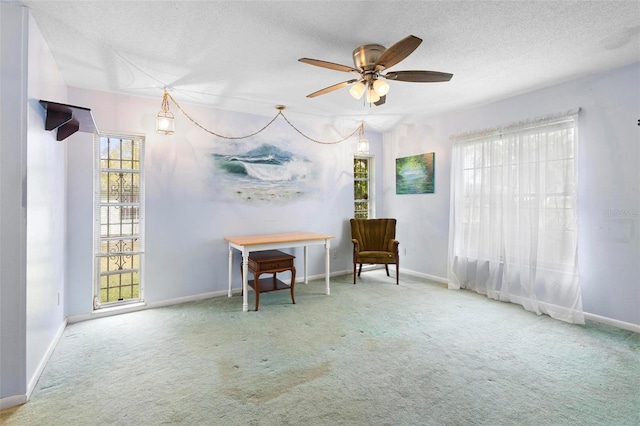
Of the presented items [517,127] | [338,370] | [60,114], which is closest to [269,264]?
[338,370]

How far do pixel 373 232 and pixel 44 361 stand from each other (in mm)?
4151

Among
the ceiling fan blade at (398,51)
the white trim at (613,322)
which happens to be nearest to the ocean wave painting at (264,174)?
the ceiling fan blade at (398,51)

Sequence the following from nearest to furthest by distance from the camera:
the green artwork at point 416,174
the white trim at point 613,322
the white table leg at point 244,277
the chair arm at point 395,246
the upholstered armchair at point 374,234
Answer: the white trim at point 613,322, the white table leg at point 244,277, the chair arm at point 395,246, the green artwork at point 416,174, the upholstered armchair at point 374,234

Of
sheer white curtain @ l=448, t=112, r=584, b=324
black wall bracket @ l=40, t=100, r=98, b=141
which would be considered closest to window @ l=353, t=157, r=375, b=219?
sheer white curtain @ l=448, t=112, r=584, b=324

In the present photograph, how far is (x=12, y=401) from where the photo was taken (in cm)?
196

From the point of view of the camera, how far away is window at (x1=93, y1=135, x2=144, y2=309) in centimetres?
358

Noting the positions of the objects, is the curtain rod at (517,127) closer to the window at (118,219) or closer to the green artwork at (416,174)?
the green artwork at (416,174)

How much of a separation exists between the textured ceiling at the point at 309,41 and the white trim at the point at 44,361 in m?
2.44

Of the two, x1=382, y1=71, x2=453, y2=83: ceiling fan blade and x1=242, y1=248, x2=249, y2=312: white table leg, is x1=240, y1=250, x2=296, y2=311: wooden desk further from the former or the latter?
x1=382, y1=71, x2=453, y2=83: ceiling fan blade

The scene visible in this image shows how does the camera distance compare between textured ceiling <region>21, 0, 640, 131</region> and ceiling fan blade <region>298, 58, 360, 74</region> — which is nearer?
textured ceiling <region>21, 0, 640, 131</region>

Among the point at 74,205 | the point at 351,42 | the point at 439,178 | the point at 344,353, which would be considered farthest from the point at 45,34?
the point at 439,178

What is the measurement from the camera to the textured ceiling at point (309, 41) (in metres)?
2.09

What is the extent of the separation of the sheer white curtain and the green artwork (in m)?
0.47

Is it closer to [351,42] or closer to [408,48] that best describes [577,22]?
[408,48]
